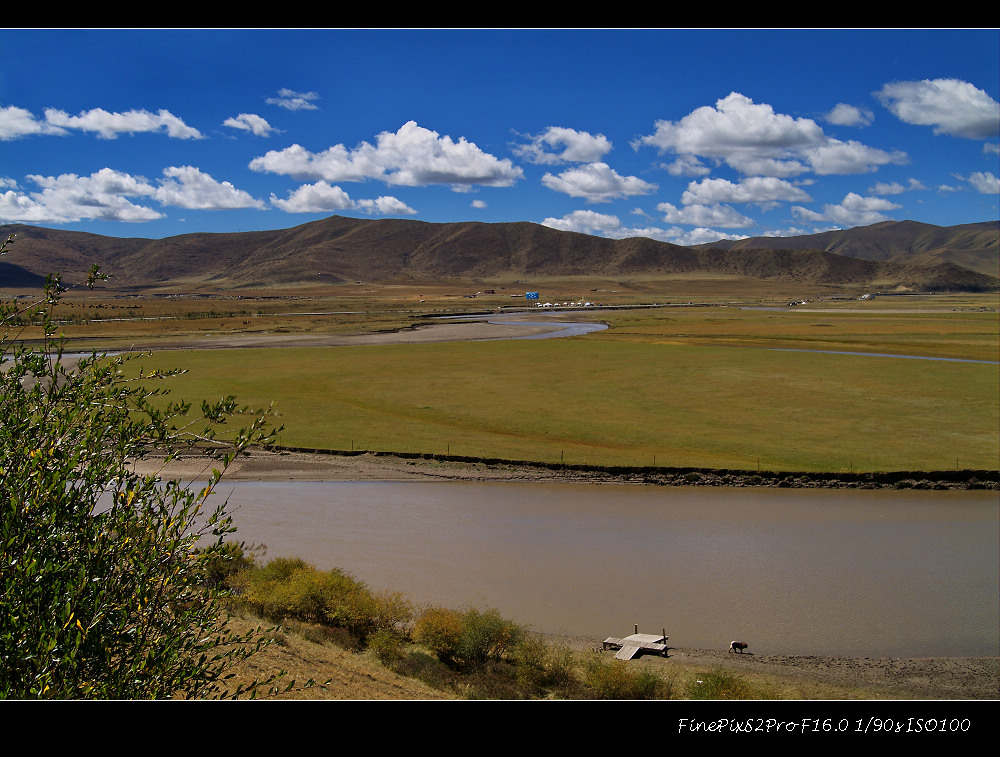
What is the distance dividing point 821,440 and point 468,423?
17.1 meters

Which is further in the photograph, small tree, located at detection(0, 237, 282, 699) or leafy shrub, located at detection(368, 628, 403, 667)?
leafy shrub, located at detection(368, 628, 403, 667)

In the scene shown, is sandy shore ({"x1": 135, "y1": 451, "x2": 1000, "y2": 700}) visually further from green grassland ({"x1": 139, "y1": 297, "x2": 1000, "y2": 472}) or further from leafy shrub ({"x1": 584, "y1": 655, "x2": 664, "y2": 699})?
green grassland ({"x1": 139, "y1": 297, "x2": 1000, "y2": 472})

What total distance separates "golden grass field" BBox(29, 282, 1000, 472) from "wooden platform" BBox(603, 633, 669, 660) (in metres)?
14.8

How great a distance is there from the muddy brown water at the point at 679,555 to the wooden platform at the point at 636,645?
0.64 m

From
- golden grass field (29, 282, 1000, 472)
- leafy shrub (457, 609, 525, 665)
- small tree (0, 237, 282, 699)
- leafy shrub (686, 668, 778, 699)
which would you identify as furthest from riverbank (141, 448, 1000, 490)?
small tree (0, 237, 282, 699)

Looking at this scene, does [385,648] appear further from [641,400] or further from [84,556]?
[641,400]

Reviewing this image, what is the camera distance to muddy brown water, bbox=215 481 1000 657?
15.8 m

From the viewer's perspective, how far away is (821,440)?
32.2 m

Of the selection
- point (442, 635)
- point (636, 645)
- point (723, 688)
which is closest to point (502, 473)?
point (636, 645)

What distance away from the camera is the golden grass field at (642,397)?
102 feet

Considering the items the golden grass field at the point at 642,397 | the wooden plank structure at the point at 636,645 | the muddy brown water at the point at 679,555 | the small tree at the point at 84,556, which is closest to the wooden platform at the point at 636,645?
the wooden plank structure at the point at 636,645

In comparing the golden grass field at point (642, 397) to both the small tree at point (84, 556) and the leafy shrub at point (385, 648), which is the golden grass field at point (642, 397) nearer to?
the leafy shrub at point (385, 648)
